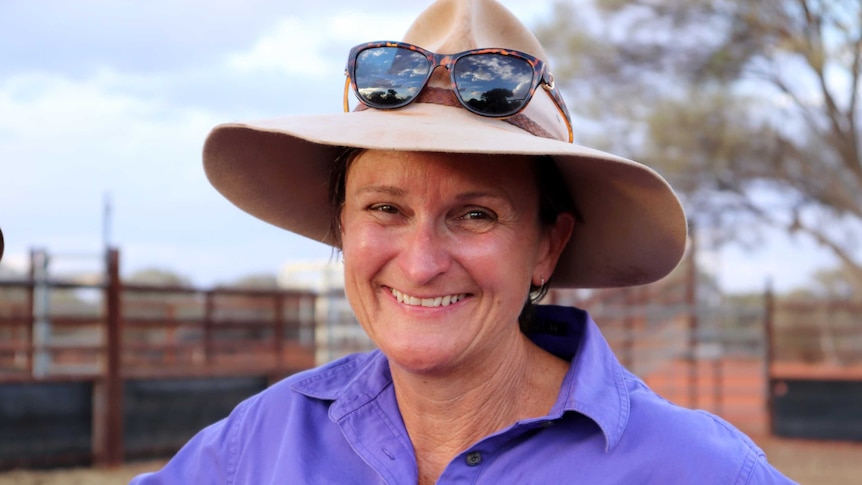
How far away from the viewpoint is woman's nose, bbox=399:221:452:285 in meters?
1.61

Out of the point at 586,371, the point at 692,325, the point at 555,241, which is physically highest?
the point at 555,241

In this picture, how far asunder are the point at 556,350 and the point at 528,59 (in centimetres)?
61

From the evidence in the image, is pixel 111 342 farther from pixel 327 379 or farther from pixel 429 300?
pixel 429 300

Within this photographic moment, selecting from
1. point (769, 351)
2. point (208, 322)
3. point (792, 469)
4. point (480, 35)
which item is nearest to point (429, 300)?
point (480, 35)

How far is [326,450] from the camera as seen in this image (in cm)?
177

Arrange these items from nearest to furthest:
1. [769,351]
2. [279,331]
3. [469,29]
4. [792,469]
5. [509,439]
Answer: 1. [509,439]
2. [469,29]
3. [792,469]
4. [279,331]
5. [769,351]

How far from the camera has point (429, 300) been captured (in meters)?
1.65

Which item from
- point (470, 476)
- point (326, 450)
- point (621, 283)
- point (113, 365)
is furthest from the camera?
point (113, 365)

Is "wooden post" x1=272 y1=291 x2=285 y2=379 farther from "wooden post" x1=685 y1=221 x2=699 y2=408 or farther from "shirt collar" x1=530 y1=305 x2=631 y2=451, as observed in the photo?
"shirt collar" x1=530 y1=305 x2=631 y2=451

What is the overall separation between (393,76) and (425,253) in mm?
328

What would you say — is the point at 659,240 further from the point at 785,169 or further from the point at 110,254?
the point at 785,169

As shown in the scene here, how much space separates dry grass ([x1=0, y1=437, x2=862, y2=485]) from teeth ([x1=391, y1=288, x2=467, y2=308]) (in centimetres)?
537

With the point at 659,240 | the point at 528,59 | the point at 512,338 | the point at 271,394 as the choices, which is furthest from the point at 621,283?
the point at 271,394

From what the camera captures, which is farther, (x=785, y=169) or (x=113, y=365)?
(x=785, y=169)
